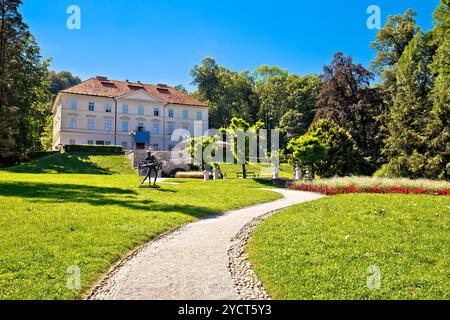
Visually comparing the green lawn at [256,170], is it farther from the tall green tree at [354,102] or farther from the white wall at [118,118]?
the white wall at [118,118]

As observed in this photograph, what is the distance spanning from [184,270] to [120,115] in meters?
56.8

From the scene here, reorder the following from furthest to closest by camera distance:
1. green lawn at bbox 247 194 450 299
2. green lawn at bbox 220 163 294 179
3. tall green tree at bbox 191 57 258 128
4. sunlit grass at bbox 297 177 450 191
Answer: tall green tree at bbox 191 57 258 128 → green lawn at bbox 220 163 294 179 → sunlit grass at bbox 297 177 450 191 → green lawn at bbox 247 194 450 299

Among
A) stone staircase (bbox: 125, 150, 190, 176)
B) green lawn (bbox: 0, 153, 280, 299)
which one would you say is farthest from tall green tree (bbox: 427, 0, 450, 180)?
stone staircase (bbox: 125, 150, 190, 176)

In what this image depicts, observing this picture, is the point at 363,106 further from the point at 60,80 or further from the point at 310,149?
the point at 60,80

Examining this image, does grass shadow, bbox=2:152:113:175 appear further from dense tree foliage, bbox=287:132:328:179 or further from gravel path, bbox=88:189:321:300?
gravel path, bbox=88:189:321:300

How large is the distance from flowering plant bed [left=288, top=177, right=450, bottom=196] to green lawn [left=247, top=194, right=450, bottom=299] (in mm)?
7868

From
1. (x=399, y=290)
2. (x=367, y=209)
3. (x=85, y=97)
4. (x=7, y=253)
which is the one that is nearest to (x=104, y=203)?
(x=7, y=253)

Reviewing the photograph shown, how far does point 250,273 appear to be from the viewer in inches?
286

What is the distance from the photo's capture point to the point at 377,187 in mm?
22594

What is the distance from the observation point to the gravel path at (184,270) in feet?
19.8

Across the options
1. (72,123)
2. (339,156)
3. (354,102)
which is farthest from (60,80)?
(339,156)

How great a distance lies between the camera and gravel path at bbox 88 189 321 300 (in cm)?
602

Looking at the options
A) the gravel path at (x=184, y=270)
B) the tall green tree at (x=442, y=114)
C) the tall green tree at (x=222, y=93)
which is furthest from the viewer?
the tall green tree at (x=222, y=93)

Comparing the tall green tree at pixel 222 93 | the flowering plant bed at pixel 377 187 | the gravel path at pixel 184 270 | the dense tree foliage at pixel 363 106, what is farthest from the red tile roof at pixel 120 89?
the gravel path at pixel 184 270
